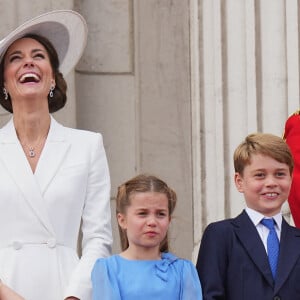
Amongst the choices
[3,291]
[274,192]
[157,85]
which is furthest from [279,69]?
[3,291]

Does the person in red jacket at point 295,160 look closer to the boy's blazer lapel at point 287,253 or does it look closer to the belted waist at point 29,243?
the boy's blazer lapel at point 287,253

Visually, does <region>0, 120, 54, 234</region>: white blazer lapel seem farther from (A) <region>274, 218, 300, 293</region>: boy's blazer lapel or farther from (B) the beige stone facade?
(B) the beige stone facade

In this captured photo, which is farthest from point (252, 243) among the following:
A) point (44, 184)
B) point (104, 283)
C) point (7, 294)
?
point (7, 294)

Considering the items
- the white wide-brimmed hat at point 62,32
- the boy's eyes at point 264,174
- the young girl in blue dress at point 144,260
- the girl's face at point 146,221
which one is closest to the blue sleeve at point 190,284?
the young girl in blue dress at point 144,260

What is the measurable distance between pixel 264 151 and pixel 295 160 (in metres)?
0.24

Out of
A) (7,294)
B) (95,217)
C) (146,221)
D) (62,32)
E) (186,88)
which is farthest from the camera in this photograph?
(186,88)

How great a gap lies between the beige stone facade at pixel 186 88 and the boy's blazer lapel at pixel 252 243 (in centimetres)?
166

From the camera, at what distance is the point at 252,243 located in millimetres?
4789

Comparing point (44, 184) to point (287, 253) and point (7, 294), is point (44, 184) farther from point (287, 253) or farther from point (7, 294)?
point (287, 253)

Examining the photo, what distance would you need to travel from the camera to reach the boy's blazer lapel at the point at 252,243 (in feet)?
15.5

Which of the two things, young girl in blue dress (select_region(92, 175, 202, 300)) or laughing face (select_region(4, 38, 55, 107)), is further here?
laughing face (select_region(4, 38, 55, 107))

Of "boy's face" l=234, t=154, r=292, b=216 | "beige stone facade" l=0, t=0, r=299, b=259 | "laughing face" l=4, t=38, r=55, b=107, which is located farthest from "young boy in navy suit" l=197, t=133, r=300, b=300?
"beige stone facade" l=0, t=0, r=299, b=259

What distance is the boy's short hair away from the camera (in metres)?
4.84

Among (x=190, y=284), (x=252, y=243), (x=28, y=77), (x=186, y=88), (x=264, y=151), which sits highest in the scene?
(x=28, y=77)
